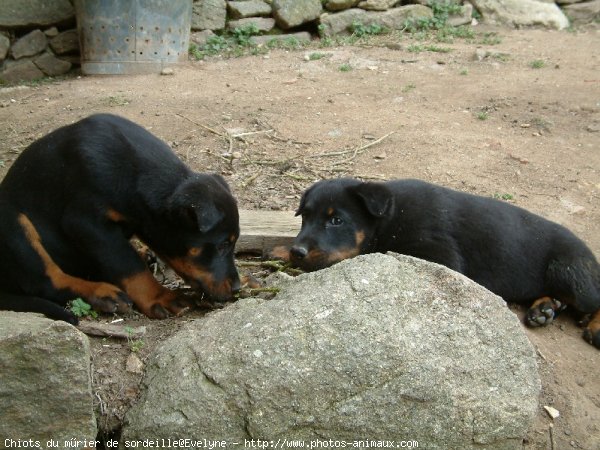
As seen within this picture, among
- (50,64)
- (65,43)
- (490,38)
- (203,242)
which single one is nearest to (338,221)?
(203,242)

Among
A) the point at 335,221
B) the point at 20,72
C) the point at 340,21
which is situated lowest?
the point at 20,72

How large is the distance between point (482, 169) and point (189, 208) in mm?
4175

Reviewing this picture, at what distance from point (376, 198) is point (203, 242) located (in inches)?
52.7

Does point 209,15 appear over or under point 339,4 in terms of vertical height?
under

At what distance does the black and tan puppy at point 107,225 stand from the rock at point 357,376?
1.06m

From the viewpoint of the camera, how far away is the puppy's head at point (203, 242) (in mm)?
5023

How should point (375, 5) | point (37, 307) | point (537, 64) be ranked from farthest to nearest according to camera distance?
1. point (375, 5)
2. point (537, 64)
3. point (37, 307)

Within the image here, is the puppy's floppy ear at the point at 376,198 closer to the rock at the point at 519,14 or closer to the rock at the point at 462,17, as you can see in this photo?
the rock at the point at 462,17

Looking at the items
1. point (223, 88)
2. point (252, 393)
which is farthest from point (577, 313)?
point (223, 88)

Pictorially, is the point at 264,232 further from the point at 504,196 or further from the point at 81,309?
the point at 504,196

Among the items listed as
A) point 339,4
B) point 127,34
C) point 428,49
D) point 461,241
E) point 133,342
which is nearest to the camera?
point 133,342

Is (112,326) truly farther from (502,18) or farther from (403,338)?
(502,18)

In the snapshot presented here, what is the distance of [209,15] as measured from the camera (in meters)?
13.2

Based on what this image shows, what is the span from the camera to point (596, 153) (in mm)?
8562
